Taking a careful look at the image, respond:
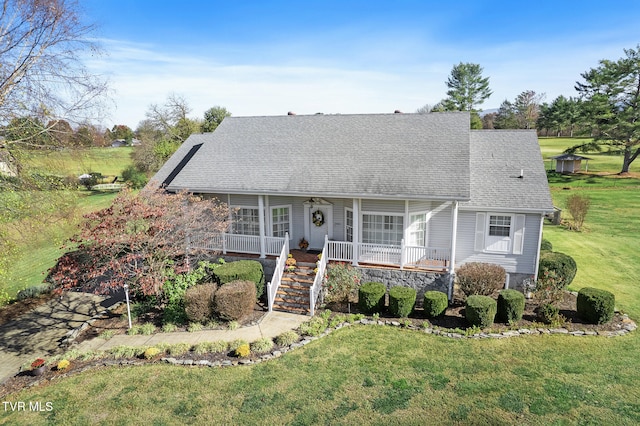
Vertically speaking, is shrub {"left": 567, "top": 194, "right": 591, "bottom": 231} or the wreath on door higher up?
the wreath on door

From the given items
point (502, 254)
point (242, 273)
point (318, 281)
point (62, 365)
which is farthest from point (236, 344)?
point (502, 254)

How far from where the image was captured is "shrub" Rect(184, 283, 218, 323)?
12.0m

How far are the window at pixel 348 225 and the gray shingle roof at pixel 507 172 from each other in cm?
461

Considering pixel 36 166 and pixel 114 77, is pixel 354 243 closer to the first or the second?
pixel 114 77

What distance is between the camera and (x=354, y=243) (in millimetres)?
13953

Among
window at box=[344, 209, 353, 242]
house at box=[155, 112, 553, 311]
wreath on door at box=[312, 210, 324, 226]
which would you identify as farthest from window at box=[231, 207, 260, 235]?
window at box=[344, 209, 353, 242]

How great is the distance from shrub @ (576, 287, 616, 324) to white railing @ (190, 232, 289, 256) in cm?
1080

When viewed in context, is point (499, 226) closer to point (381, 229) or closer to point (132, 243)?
point (381, 229)

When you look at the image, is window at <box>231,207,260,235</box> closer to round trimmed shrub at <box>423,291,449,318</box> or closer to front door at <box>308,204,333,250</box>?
front door at <box>308,204,333,250</box>

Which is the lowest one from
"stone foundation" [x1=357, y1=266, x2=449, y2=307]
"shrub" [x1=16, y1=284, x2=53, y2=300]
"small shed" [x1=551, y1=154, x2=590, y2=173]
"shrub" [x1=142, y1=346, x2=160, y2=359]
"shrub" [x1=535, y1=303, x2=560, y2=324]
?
"shrub" [x1=16, y1=284, x2=53, y2=300]

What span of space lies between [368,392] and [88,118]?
1157cm

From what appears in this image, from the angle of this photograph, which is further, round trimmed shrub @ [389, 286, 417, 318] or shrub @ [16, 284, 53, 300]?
shrub @ [16, 284, 53, 300]

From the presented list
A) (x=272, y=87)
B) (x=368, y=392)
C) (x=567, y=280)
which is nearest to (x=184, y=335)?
(x=368, y=392)

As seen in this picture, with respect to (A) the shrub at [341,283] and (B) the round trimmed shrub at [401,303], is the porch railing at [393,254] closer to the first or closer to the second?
(A) the shrub at [341,283]
